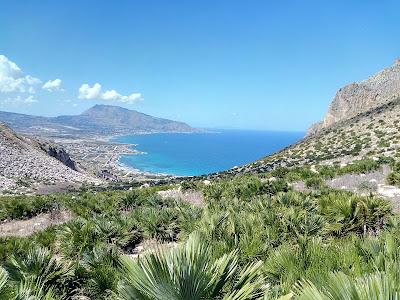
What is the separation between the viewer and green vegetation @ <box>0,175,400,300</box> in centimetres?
294

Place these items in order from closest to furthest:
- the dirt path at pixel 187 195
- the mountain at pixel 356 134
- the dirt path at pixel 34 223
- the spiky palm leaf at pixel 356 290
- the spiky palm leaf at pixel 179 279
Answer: the spiky palm leaf at pixel 356 290, the spiky palm leaf at pixel 179 279, the dirt path at pixel 34 223, the dirt path at pixel 187 195, the mountain at pixel 356 134

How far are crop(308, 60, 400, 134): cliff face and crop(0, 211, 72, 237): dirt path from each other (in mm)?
56928

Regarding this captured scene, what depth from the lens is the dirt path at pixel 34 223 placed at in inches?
535

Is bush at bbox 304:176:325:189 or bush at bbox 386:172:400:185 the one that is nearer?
bush at bbox 386:172:400:185

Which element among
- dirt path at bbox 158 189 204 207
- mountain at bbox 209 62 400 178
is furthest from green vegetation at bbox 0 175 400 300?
mountain at bbox 209 62 400 178

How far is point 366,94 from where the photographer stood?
231 feet

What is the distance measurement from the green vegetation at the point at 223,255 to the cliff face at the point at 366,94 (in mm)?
56680

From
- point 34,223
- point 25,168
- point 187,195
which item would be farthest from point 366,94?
point 34,223

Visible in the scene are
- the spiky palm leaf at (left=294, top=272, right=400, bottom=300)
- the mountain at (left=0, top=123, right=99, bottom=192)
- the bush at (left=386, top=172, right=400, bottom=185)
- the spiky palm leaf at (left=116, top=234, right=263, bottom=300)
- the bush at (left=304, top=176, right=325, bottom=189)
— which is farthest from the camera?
the mountain at (left=0, top=123, right=99, bottom=192)

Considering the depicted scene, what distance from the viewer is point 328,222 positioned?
8.90 m

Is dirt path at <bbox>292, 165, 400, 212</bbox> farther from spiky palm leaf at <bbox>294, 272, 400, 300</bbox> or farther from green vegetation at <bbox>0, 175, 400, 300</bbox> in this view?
spiky palm leaf at <bbox>294, 272, 400, 300</bbox>

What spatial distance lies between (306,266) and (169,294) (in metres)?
2.58

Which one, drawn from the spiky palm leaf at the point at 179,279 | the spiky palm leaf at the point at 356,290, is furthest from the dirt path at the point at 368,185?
the spiky palm leaf at the point at 356,290

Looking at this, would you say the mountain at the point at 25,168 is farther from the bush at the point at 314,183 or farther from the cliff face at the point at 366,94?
the cliff face at the point at 366,94
